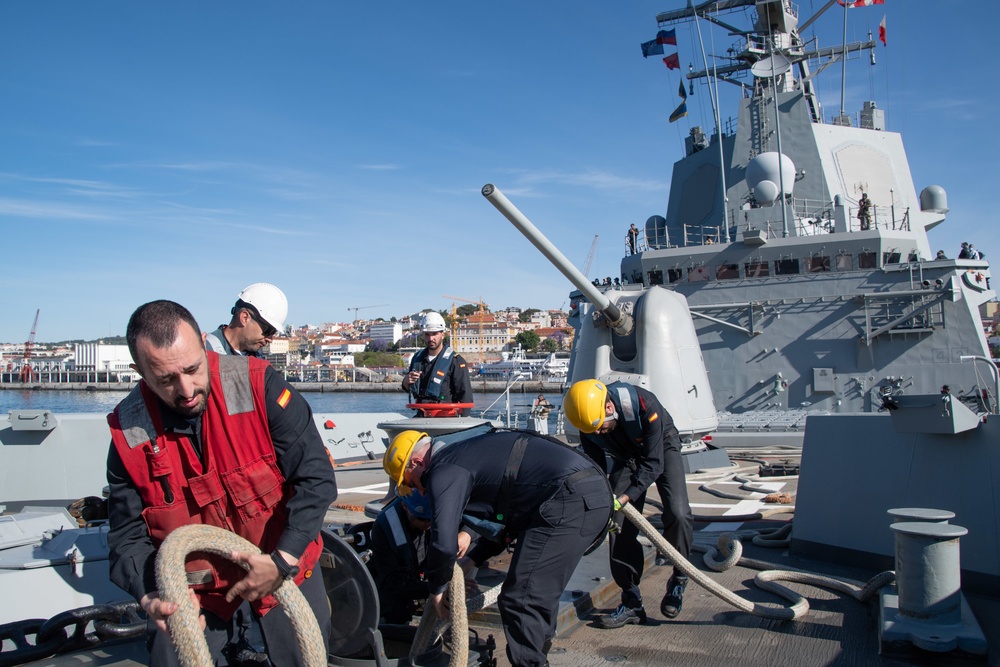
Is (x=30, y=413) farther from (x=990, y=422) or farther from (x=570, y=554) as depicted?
(x=990, y=422)

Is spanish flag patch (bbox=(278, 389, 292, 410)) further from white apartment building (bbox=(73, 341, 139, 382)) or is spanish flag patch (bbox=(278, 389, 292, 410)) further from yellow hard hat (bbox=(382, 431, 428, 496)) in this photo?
white apartment building (bbox=(73, 341, 139, 382))

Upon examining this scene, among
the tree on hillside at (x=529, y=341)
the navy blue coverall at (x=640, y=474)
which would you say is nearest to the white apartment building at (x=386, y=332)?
the tree on hillside at (x=529, y=341)

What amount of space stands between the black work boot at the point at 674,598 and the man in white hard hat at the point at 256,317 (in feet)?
7.70

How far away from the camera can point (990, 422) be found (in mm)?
4051

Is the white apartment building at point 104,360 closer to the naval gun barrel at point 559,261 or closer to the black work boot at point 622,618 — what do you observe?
the naval gun barrel at point 559,261

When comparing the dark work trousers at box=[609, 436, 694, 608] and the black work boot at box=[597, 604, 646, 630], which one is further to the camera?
the dark work trousers at box=[609, 436, 694, 608]

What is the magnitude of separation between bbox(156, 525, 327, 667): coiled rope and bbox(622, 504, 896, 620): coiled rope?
1957mm

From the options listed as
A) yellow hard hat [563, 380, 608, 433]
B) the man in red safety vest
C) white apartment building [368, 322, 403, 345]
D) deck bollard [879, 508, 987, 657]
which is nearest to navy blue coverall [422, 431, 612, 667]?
the man in red safety vest

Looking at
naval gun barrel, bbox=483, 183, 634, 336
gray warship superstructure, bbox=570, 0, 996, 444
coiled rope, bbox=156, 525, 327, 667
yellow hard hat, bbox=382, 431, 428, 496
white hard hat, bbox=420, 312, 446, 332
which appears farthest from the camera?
gray warship superstructure, bbox=570, 0, 996, 444

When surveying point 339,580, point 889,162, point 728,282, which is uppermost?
point 889,162

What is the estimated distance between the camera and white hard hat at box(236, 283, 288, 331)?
3.74m

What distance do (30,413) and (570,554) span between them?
5.53 m

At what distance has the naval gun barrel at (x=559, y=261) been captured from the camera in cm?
656

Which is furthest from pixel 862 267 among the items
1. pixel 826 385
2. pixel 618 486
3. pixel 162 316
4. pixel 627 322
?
pixel 162 316
